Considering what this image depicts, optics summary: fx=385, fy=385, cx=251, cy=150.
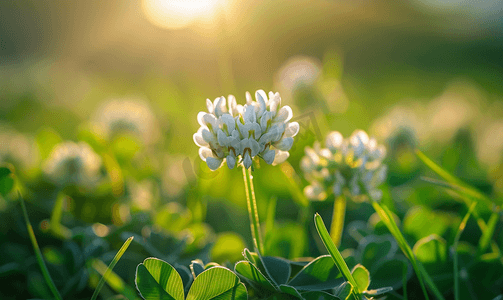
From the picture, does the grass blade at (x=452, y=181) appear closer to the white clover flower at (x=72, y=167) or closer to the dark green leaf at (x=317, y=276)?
the dark green leaf at (x=317, y=276)

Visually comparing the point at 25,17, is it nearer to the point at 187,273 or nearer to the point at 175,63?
the point at 175,63

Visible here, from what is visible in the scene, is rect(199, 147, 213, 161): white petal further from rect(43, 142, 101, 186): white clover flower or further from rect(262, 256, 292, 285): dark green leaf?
rect(43, 142, 101, 186): white clover flower

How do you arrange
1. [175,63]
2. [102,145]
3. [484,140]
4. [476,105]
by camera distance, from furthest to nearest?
[175,63] → [476,105] → [484,140] → [102,145]

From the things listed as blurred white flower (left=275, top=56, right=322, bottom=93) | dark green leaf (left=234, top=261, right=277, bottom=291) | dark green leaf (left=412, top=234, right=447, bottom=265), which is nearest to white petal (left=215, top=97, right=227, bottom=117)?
dark green leaf (left=234, top=261, right=277, bottom=291)

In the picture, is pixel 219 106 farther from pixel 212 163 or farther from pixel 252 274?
pixel 252 274

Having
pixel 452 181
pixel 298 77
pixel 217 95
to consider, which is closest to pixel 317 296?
pixel 452 181

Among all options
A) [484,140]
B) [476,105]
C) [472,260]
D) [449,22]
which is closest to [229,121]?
[472,260]

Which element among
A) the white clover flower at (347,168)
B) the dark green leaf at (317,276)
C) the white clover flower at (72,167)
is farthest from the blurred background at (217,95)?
the dark green leaf at (317,276)
